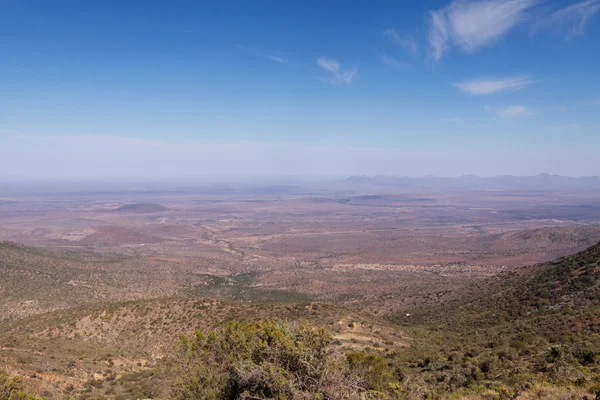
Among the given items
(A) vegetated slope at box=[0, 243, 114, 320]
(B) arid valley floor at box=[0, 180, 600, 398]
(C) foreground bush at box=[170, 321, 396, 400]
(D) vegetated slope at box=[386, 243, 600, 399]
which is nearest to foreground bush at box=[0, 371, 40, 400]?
(C) foreground bush at box=[170, 321, 396, 400]

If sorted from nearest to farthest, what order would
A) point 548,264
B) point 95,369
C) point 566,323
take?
point 95,369 < point 566,323 < point 548,264

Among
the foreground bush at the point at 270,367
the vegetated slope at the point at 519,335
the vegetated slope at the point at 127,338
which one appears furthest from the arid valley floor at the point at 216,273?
the foreground bush at the point at 270,367

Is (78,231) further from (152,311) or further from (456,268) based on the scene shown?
(456,268)

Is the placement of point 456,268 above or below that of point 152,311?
below

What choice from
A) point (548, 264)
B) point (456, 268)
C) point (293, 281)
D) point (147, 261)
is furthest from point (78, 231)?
point (548, 264)

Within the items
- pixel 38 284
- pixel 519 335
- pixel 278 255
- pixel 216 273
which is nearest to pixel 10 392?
pixel 519 335

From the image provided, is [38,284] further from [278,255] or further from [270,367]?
[278,255]

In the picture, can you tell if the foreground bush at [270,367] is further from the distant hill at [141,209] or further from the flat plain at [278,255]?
the distant hill at [141,209]

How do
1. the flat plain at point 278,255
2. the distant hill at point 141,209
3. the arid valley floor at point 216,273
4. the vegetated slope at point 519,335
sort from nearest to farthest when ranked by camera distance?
the vegetated slope at point 519,335 < the arid valley floor at point 216,273 < the flat plain at point 278,255 < the distant hill at point 141,209
